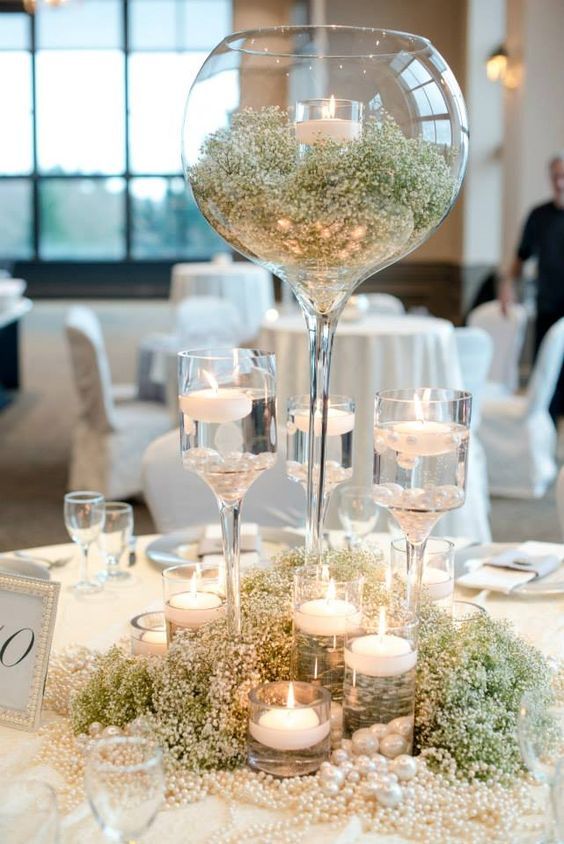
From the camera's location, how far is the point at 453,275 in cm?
1029

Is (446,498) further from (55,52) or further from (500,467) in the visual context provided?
(55,52)

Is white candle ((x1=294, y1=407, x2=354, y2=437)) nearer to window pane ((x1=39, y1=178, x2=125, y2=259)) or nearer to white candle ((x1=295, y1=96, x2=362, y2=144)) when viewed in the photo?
white candle ((x1=295, y1=96, x2=362, y2=144))

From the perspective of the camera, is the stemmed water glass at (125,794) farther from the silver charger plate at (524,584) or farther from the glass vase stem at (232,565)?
the silver charger plate at (524,584)

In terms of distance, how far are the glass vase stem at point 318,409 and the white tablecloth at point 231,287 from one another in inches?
244

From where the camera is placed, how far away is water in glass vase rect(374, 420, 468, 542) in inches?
45.9

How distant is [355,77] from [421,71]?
80mm

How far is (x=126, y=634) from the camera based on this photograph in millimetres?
1542

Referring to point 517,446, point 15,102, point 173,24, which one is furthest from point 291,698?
point 173,24

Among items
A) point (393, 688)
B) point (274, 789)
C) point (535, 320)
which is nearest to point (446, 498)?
point (393, 688)

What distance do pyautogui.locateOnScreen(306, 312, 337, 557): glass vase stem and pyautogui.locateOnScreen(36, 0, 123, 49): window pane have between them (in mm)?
13390

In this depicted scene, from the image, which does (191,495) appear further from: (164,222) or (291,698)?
(164,222)

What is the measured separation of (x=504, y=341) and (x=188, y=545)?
442 centimetres

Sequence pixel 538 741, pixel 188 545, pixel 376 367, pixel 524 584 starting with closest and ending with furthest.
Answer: pixel 538 741
pixel 524 584
pixel 188 545
pixel 376 367

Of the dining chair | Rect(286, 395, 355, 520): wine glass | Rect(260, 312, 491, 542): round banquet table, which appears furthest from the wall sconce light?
Rect(286, 395, 355, 520): wine glass
